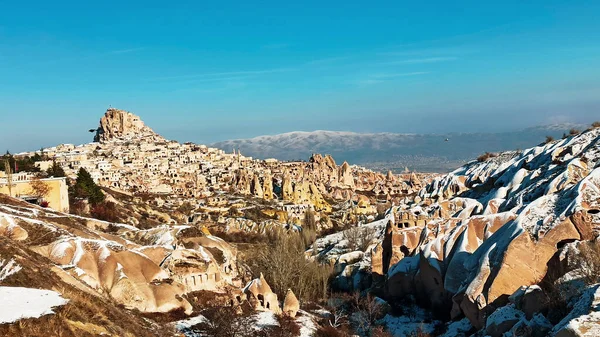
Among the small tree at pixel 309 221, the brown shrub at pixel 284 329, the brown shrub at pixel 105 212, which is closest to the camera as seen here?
the brown shrub at pixel 284 329

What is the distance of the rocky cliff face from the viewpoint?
18812cm

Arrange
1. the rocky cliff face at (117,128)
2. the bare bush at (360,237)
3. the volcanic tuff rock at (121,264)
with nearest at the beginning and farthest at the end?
the volcanic tuff rock at (121,264)
the bare bush at (360,237)
the rocky cliff face at (117,128)

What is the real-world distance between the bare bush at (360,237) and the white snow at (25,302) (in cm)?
4814

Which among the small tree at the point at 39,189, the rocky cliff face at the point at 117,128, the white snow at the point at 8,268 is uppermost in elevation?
the rocky cliff face at the point at 117,128

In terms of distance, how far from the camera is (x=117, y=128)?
625 ft

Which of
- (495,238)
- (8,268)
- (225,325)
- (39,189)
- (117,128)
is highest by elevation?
(117,128)

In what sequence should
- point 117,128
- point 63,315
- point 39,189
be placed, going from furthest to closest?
point 117,128 → point 39,189 → point 63,315

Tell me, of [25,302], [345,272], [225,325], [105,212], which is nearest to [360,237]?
[345,272]

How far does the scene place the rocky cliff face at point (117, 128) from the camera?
617 ft

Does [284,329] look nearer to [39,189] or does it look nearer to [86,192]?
[39,189]

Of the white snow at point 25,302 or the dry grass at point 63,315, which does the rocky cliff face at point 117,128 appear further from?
the white snow at point 25,302

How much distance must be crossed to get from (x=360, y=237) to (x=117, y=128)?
496ft

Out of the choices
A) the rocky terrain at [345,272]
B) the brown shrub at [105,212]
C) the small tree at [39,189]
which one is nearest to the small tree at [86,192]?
the rocky terrain at [345,272]

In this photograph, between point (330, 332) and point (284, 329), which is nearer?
point (284, 329)
